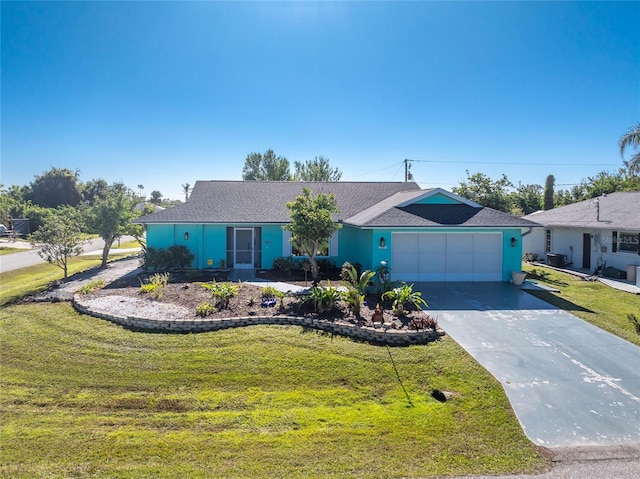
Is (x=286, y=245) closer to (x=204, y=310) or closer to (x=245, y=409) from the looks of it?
(x=204, y=310)

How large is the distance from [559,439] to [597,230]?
57.6 ft

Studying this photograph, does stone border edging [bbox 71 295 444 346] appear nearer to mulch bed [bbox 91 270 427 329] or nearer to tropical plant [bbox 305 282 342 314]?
mulch bed [bbox 91 270 427 329]

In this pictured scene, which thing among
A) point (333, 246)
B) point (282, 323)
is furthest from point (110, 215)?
point (282, 323)

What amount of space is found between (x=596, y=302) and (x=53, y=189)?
74498 millimetres

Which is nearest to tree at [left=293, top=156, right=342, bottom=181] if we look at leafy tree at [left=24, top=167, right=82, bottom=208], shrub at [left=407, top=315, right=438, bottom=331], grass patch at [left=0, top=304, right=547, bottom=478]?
shrub at [left=407, top=315, right=438, bottom=331]

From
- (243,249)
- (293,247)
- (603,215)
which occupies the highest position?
(603,215)

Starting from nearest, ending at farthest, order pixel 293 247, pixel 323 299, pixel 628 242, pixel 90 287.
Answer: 1. pixel 323 299
2. pixel 90 287
3. pixel 628 242
4. pixel 293 247

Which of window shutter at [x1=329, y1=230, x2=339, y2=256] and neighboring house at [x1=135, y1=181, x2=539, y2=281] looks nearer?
neighboring house at [x1=135, y1=181, x2=539, y2=281]

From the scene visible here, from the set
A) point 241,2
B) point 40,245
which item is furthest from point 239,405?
point 40,245

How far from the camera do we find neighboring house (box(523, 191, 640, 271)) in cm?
1623

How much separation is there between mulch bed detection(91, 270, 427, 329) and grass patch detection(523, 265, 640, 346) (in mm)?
5209

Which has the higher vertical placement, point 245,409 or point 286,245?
point 286,245

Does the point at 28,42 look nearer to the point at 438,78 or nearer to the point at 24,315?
the point at 24,315

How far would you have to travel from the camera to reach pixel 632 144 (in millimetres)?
18625
